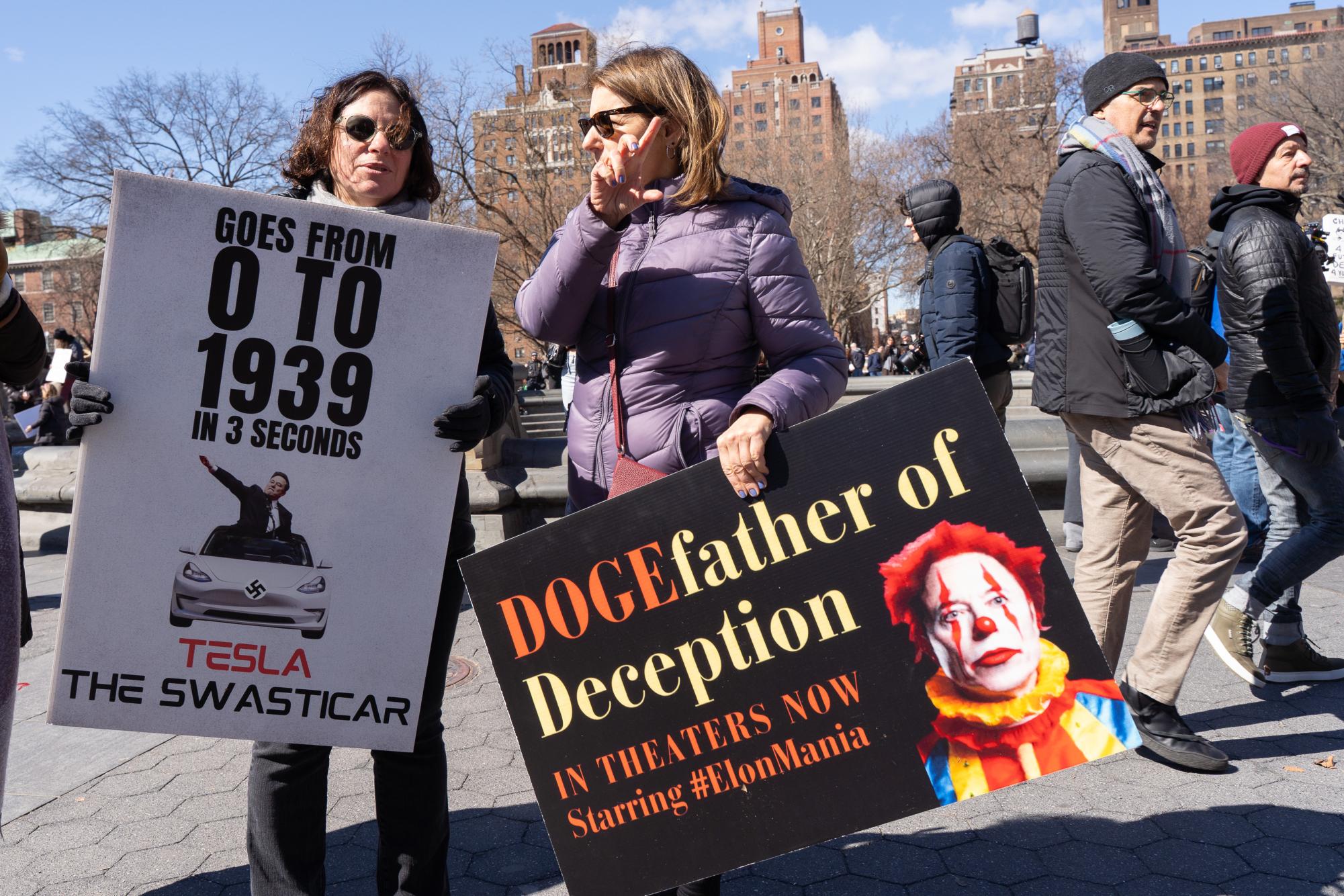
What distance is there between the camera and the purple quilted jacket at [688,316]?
7.11 ft

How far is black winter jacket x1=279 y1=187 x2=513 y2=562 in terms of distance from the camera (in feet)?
7.37

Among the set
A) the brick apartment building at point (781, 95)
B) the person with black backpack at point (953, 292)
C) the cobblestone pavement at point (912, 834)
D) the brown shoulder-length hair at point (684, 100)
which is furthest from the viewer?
the brick apartment building at point (781, 95)

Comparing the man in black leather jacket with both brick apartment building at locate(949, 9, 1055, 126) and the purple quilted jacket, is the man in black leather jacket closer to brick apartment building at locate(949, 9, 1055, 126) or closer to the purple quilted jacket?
the purple quilted jacket

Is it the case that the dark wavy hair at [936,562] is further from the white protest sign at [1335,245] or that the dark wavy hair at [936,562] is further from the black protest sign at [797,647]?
the white protest sign at [1335,245]

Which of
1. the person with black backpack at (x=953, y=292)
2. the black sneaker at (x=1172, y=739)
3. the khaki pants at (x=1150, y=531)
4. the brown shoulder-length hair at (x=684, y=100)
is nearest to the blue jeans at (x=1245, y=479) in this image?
the person with black backpack at (x=953, y=292)

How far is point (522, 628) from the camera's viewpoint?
2029mm

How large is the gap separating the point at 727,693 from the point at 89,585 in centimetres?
122

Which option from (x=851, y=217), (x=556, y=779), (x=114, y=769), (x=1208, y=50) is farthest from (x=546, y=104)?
(x=1208, y=50)

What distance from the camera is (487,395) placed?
2211 millimetres

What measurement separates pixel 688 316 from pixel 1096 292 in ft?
5.96

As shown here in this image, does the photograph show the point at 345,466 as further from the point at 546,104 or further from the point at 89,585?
the point at 546,104

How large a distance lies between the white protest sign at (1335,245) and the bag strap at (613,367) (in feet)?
26.4

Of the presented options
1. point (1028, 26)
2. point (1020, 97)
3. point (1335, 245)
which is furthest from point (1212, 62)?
point (1335, 245)

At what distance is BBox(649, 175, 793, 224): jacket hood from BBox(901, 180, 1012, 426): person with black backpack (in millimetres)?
3326
